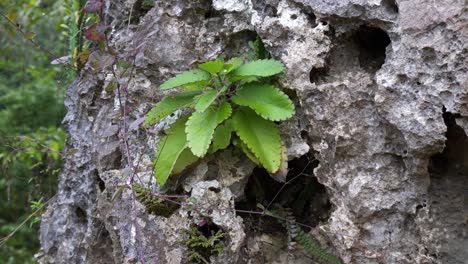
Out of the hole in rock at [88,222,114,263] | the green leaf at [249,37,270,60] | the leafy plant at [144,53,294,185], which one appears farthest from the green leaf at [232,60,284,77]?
the hole in rock at [88,222,114,263]

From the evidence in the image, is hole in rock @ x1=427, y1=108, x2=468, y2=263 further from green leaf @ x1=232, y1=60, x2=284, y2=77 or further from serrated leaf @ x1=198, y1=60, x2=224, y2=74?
serrated leaf @ x1=198, y1=60, x2=224, y2=74

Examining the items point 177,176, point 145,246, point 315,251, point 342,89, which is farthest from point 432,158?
point 145,246

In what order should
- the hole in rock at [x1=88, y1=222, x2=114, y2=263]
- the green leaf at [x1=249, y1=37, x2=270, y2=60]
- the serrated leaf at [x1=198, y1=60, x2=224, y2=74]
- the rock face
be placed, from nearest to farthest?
1. the rock face
2. the serrated leaf at [x1=198, y1=60, x2=224, y2=74]
3. the green leaf at [x1=249, y1=37, x2=270, y2=60]
4. the hole in rock at [x1=88, y1=222, x2=114, y2=263]

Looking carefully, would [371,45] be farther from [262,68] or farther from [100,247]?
[100,247]

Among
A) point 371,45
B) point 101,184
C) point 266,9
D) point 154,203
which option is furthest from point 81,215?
point 371,45

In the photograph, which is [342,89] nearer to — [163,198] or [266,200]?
[266,200]

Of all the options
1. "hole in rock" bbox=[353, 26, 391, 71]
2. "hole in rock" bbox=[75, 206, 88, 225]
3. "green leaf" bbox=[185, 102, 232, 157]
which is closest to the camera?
"green leaf" bbox=[185, 102, 232, 157]

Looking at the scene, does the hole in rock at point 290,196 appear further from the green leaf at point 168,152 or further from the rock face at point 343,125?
the green leaf at point 168,152
